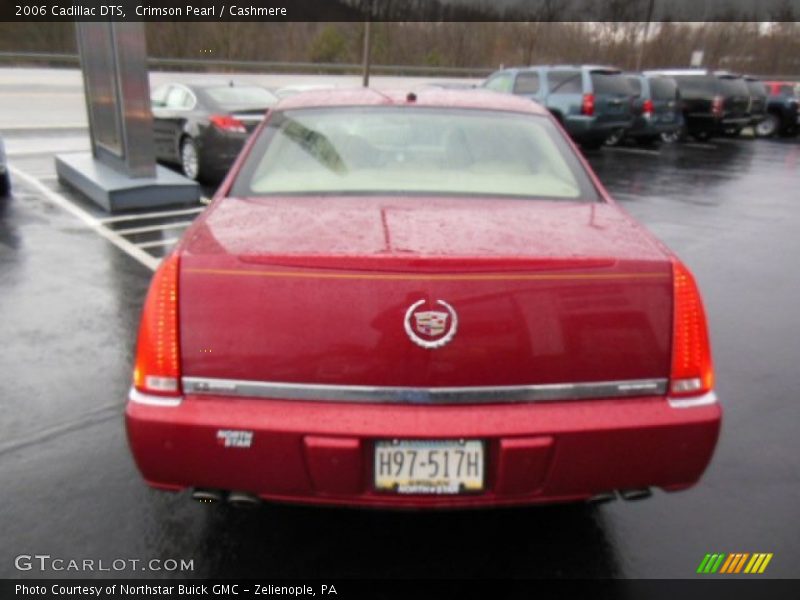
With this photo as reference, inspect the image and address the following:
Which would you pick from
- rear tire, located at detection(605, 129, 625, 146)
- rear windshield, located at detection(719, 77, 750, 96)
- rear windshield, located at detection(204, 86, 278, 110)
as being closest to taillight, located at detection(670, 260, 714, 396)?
rear windshield, located at detection(204, 86, 278, 110)

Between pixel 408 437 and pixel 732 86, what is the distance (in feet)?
67.6

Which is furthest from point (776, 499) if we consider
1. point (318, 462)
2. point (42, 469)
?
point (42, 469)

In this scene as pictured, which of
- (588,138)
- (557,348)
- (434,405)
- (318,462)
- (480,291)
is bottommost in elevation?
(588,138)

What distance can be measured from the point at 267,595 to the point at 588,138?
48.3ft

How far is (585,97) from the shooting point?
1495cm

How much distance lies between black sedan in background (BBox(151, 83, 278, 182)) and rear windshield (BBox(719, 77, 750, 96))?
47.4 ft

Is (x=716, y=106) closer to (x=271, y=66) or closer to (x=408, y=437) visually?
(x=408, y=437)

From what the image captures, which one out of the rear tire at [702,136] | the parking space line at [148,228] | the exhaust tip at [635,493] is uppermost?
the exhaust tip at [635,493]

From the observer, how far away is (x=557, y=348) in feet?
6.55

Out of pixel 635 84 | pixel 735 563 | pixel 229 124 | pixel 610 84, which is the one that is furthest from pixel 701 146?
pixel 735 563

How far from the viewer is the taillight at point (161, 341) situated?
6.64 ft

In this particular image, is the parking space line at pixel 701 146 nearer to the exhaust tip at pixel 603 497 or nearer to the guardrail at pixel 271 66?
the exhaust tip at pixel 603 497

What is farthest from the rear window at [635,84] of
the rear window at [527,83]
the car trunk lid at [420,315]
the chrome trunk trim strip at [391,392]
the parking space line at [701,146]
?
the chrome trunk trim strip at [391,392]

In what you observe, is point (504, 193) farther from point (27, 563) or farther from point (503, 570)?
point (27, 563)
